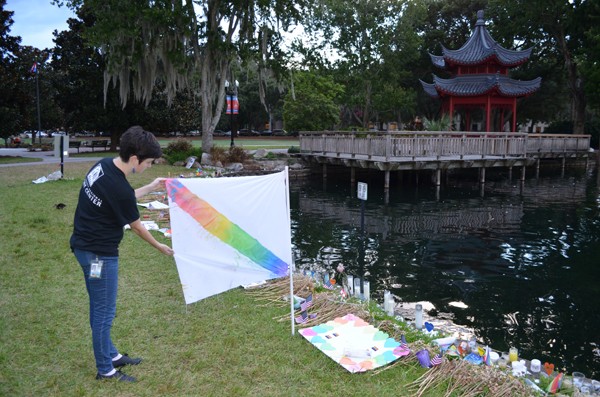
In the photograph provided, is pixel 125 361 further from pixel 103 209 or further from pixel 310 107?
pixel 310 107

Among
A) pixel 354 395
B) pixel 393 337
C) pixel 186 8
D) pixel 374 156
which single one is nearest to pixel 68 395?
pixel 354 395

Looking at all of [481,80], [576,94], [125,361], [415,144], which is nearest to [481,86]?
[481,80]

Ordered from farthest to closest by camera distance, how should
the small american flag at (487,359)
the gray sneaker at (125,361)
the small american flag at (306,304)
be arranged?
the small american flag at (306,304) < the small american flag at (487,359) < the gray sneaker at (125,361)

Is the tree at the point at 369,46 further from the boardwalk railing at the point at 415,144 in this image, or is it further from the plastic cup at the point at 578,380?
the plastic cup at the point at 578,380

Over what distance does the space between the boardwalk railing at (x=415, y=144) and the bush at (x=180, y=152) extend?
617cm

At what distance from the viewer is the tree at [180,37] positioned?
70.1 feet

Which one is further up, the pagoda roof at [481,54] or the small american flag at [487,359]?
the pagoda roof at [481,54]

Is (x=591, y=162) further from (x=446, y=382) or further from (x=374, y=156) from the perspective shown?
(x=446, y=382)

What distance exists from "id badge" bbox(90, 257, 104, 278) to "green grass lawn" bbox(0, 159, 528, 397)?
100 centimetres

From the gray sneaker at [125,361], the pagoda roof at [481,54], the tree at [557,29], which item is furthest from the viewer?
the tree at [557,29]

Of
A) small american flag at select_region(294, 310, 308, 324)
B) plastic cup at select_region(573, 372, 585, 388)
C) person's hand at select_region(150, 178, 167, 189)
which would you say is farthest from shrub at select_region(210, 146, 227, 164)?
plastic cup at select_region(573, 372, 585, 388)

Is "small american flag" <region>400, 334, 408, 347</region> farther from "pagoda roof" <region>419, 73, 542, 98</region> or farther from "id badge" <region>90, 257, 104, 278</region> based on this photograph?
"pagoda roof" <region>419, 73, 542, 98</region>

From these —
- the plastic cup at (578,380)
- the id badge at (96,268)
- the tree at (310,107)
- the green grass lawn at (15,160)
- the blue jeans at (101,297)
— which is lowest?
the plastic cup at (578,380)

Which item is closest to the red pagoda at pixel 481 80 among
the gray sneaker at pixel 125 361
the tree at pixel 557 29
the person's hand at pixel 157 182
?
the tree at pixel 557 29
